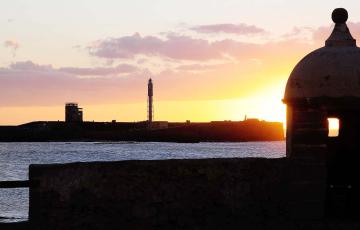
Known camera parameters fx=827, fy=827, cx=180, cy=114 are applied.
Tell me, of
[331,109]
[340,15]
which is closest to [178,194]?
[331,109]

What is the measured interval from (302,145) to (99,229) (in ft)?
10.4

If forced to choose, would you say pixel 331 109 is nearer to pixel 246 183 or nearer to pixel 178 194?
pixel 246 183

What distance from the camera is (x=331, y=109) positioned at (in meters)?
12.1

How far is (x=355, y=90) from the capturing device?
38.6ft

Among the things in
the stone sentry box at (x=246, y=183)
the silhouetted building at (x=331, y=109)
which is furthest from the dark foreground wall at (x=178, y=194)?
the silhouetted building at (x=331, y=109)

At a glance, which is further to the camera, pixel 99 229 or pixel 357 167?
pixel 357 167

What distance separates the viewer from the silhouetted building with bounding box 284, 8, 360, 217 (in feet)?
38.8

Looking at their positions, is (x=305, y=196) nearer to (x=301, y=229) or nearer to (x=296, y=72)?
(x=301, y=229)

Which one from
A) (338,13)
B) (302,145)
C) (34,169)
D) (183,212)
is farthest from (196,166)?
(338,13)

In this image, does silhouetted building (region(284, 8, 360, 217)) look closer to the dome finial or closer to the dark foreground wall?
the dome finial

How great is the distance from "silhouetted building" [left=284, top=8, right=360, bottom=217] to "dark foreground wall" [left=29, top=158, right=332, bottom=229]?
42 centimetres

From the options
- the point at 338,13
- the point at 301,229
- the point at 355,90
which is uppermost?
the point at 338,13

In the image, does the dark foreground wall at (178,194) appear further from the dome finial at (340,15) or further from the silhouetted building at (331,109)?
the dome finial at (340,15)

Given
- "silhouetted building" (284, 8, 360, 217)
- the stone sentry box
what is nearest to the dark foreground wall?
the stone sentry box
